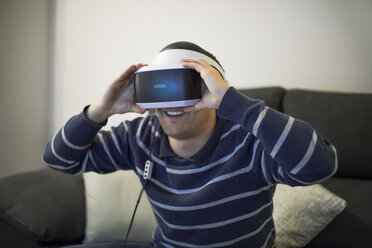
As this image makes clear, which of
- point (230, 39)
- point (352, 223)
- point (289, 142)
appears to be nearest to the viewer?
point (289, 142)

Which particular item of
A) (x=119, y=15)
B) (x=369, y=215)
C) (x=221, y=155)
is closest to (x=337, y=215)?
(x=369, y=215)

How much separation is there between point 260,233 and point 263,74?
0.99 m

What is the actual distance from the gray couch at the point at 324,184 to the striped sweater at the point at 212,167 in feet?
1.05

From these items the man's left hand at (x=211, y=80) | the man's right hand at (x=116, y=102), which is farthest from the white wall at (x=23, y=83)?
the man's left hand at (x=211, y=80)

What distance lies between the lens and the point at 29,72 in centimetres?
196

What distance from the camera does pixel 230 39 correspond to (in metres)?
1.80

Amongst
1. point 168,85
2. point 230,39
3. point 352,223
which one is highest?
point 230,39

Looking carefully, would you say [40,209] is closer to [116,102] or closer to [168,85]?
[116,102]

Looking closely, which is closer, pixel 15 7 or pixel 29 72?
pixel 15 7

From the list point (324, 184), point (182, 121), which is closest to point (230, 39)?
point (324, 184)

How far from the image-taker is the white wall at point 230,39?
1588 mm

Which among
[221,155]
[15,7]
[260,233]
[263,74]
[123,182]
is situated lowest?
Result: [123,182]

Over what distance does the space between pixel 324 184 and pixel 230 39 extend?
857 millimetres

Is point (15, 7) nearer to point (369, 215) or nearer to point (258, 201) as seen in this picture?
point (258, 201)
